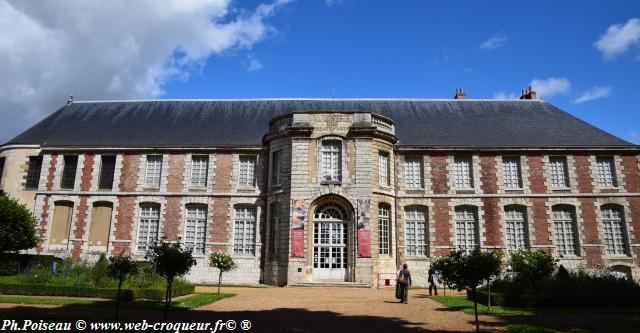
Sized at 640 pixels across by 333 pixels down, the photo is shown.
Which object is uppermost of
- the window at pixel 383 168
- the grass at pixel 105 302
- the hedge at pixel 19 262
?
the window at pixel 383 168

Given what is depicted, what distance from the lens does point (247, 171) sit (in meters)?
19.6

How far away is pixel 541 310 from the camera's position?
408 inches

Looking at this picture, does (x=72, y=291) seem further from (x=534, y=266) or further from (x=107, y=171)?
(x=534, y=266)

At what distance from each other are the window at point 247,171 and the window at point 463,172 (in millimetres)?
8692

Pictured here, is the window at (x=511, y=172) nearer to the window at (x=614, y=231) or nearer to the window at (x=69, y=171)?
the window at (x=614, y=231)

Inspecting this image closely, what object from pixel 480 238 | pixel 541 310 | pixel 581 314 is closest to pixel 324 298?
pixel 541 310

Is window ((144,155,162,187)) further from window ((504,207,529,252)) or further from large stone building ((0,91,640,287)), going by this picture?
window ((504,207,529,252))

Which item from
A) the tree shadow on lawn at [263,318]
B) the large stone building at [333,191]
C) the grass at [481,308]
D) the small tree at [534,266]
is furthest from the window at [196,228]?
the small tree at [534,266]

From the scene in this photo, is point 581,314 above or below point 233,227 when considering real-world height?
Answer: below

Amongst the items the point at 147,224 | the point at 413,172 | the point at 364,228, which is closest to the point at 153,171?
the point at 147,224

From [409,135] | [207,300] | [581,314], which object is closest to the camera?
[581,314]

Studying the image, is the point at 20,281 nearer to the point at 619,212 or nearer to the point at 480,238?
the point at 480,238

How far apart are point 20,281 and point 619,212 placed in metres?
21.7

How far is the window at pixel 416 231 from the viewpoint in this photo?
61.2 feet
